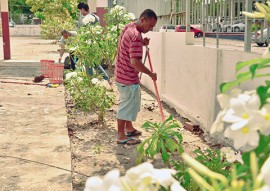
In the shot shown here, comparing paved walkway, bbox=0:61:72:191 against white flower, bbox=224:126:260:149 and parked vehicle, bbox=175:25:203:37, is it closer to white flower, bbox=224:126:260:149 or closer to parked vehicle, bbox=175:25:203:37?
parked vehicle, bbox=175:25:203:37

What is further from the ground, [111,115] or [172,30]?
[172,30]

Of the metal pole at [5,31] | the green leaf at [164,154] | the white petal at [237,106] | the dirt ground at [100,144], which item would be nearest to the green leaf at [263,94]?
the white petal at [237,106]

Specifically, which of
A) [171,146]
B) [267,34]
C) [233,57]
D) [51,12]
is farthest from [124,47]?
[51,12]

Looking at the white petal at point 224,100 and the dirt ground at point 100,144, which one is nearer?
the white petal at point 224,100

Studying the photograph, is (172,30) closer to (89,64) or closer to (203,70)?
(89,64)

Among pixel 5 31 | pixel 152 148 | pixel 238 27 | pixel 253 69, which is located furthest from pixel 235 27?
pixel 5 31

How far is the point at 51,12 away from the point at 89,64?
26.3 meters

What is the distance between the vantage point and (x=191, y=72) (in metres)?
7.03

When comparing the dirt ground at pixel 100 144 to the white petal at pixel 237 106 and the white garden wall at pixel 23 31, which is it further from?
the white garden wall at pixel 23 31

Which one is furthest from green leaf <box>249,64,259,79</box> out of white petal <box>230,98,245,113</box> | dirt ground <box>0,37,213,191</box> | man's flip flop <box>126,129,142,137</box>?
man's flip flop <box>126,129,142,137</box>

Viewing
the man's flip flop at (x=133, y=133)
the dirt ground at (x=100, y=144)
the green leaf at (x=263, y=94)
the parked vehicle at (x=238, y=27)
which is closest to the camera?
the green leaf at (x=263, y=94)

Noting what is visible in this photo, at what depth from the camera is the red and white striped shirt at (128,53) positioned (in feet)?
17.5

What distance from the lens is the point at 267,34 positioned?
16.3 feet

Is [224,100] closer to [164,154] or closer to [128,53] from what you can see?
[164,154]
